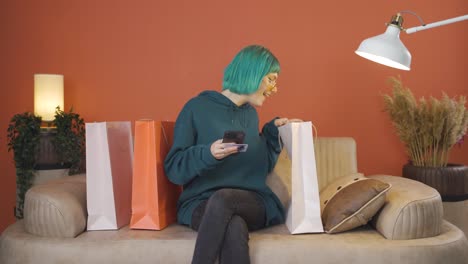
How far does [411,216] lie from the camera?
77.5 inches

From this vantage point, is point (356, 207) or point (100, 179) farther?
point (100, 179)

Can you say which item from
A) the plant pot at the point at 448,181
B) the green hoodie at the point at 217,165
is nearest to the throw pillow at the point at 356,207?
the green hoodie at the point at 217,165

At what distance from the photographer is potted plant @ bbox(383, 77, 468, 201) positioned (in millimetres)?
2764

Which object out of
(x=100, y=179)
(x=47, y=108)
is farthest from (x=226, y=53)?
(x=100, y=179)

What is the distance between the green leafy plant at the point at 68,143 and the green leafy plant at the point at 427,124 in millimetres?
1778

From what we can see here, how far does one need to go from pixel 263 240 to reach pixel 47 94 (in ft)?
5.45

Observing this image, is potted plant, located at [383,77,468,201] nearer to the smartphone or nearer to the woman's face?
the woman's face

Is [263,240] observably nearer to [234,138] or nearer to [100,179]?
[234,138]

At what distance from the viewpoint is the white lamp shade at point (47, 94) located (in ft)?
9.61

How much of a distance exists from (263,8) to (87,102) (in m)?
1.24

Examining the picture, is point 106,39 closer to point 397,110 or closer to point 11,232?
point 11,232

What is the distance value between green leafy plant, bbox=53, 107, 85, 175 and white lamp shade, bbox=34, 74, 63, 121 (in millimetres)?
59

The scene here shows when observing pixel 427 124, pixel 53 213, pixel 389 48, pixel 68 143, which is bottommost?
pixel 53 213

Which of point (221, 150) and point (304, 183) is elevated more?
point (221, 150)
